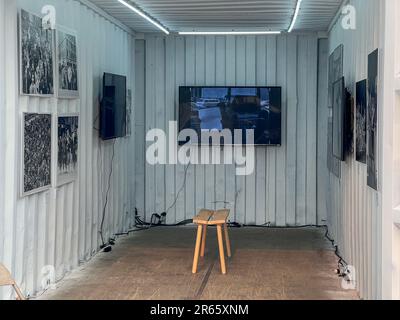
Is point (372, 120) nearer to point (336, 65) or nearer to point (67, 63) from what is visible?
point (67, 63)

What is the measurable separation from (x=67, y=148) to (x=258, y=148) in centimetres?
436

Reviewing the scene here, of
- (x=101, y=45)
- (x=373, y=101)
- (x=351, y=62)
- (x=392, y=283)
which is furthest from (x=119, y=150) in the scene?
(x=392, y=283)

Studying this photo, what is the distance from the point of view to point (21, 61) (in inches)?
212

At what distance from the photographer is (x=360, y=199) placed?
5879 millimetres

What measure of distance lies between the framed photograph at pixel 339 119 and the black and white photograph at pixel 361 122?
2.24 feet

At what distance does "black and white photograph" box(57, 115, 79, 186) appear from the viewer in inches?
258

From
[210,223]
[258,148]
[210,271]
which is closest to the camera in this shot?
[210,223]

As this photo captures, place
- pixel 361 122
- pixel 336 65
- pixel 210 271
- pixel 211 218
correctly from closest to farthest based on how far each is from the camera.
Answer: pixel 361 122, pixel 210 271, pixel 211 218, pixel 336 65

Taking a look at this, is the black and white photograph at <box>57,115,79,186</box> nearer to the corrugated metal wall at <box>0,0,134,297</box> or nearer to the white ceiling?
the corrugated metal wall at <box>0,0,134,297</box>

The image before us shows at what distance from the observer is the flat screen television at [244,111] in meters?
10.3

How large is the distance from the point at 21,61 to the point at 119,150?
4099 millimetres

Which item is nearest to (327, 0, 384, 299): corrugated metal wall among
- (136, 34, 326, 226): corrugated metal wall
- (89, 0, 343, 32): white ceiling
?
(89, 0, 343, 32): white ceiling

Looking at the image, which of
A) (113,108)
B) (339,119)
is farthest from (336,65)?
(113,108)

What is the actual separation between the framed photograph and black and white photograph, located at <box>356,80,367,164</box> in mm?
681
